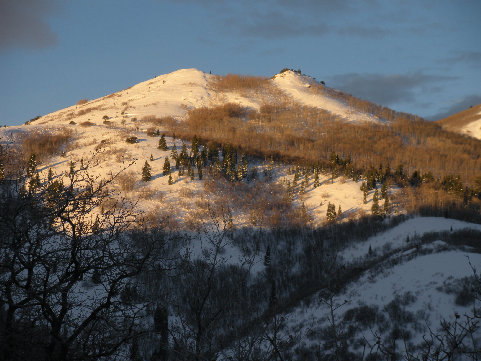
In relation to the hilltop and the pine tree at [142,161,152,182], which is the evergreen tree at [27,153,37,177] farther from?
the pine tree at [142,161,152,182]

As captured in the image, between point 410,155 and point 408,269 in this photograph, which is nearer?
point 408,269

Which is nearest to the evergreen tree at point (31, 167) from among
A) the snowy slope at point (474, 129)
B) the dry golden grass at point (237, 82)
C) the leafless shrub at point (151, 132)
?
the leafless shrub at point (151, 132)

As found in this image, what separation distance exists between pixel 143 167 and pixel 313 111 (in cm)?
9272

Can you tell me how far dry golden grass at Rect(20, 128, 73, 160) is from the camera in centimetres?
8316

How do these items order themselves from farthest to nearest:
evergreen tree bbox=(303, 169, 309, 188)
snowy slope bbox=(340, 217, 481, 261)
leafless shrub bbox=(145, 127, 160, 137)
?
leafless shrub bbox=(145, 127, 160, 137)
evergreen tree bbox=(303, 169, 309, 188)
snowy slope bbox=(340, 217, 481, 261)

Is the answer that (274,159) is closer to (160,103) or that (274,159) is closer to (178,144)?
(178,144)

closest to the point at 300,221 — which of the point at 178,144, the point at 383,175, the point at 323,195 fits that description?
the point at 323,195

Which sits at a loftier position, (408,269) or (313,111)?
(313,111)

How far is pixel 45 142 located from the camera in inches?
3467

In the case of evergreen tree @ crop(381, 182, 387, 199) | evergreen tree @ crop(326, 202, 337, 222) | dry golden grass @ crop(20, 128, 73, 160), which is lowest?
evergreen tree @ crop(326, 202, 337, 222)

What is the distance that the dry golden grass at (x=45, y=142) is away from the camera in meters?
83.2

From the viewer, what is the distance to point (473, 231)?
194 ft

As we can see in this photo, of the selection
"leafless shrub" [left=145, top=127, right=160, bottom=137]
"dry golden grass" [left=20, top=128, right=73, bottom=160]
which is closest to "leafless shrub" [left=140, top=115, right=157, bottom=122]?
"leafless shrub" [left=145, top=127, right=160, bottom=137]

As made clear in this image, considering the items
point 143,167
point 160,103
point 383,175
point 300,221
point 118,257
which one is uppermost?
point 160,103
